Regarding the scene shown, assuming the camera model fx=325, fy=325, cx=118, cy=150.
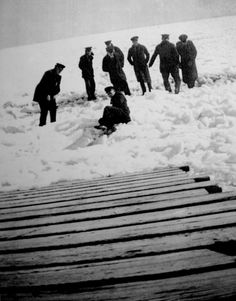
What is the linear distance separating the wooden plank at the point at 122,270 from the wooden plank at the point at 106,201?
32.7 inches

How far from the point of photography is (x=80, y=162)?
520cm

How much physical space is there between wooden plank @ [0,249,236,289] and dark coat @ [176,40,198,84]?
7.13 m

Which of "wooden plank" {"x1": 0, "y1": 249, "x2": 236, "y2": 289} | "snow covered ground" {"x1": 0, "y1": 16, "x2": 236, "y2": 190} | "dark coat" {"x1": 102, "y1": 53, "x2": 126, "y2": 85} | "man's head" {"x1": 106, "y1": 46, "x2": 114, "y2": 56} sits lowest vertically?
"wooden plank" {"x1": 0, "y1": 249, "x2": 236, "y2": 289}

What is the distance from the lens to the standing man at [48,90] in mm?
6727

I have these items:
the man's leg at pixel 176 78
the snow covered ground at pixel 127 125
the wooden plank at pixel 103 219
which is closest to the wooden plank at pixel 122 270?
the wooden plank at pixel 103 219

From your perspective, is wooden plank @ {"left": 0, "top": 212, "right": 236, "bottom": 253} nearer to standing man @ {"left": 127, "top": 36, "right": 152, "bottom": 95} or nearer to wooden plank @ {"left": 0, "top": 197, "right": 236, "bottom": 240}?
wooden plank @ {"left": 0, "top": 197, "right": 236, "bottom": 240}

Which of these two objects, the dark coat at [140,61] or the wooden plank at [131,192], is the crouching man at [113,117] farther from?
the wooden plank at [131,192]

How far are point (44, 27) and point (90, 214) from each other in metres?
7.08

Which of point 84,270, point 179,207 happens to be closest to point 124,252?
point 84,270

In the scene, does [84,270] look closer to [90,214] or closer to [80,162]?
[90,214]

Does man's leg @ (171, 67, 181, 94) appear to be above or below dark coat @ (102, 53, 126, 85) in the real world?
below

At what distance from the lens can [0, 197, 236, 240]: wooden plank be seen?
1706 mm

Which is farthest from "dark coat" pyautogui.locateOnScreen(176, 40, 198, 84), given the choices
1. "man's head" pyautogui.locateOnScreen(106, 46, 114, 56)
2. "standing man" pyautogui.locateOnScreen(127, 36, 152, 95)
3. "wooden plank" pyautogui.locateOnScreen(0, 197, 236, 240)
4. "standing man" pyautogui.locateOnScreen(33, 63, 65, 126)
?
"wooden plank" pyautogui.locateOnScreen(0, 197, 236, 240)

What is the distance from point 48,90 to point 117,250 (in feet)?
19.2
